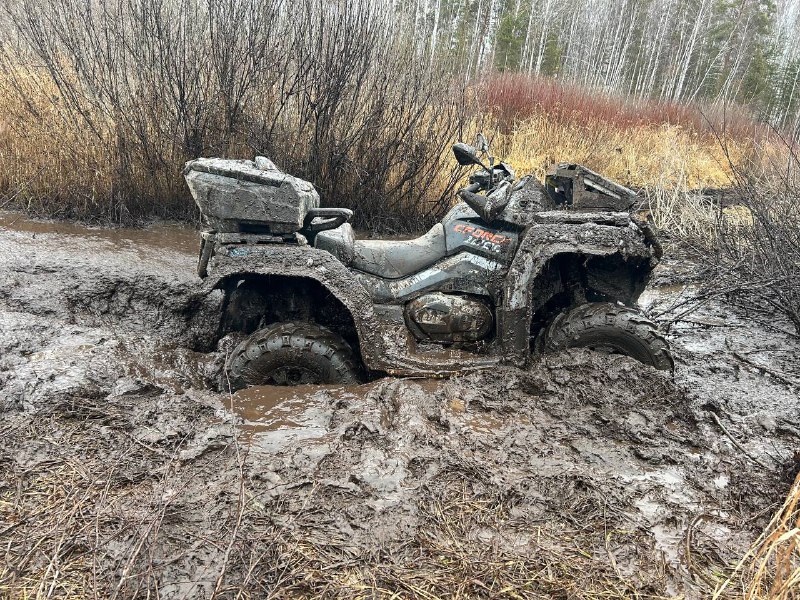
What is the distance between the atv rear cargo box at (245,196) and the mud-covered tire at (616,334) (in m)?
1.77

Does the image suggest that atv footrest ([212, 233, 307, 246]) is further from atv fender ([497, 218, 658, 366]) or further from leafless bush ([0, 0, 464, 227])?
leafless bush ([0, 0, 464, 227])

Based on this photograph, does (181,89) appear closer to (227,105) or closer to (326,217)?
(227,105)

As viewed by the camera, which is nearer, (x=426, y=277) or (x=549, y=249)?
(x=549, y=249)

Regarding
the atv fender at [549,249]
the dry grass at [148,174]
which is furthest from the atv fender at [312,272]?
the dry grass at [148,174]

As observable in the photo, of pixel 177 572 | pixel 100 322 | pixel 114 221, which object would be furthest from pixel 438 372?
pixel 114 221

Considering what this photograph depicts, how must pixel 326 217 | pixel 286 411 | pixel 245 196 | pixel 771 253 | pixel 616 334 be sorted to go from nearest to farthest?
pixel 286 411
pixel 245 196
pixel 616 334
pixel 326 217
pixel 771 253

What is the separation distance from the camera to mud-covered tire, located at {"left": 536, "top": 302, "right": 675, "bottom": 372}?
3320 millimetres

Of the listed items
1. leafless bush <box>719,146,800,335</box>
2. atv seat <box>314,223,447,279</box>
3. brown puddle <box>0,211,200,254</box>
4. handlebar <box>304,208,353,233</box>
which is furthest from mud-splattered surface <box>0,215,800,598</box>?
brown puddle <box>0,211,200,254</box>

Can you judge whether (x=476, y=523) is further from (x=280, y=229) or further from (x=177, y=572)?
(x=280, y=229)

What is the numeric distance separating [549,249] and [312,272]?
4.55ft

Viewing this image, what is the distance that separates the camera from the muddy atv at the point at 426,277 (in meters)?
3.09

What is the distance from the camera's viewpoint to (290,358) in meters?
3.17

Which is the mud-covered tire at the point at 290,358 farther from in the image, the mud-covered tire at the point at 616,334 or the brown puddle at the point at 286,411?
the mud-covered tire at the point at 616,334

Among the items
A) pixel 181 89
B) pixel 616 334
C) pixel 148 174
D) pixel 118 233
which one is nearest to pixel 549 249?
pixel 616 334
